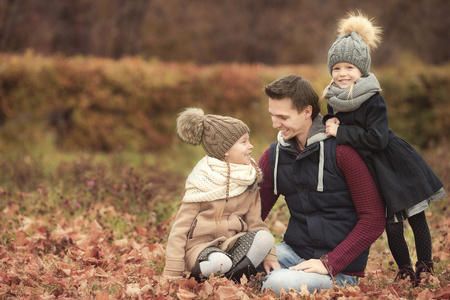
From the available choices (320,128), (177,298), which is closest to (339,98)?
(320,128)

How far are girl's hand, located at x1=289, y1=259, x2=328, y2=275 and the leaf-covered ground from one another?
133 millimetres

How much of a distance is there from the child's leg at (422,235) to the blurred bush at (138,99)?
6.44m

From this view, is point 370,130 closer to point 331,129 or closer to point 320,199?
point 331,129

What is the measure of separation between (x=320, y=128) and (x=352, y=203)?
53 centimetres

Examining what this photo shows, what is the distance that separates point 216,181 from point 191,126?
1.33ft

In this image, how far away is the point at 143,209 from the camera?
5324mm

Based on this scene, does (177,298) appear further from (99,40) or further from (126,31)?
(99,40)

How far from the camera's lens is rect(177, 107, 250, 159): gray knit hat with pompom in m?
3.28

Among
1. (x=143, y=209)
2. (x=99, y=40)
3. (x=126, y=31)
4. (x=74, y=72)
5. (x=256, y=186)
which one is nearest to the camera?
(x=256, y=186)

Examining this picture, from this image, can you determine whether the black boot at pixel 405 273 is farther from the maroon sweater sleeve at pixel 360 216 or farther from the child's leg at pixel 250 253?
the child's leg at pixel 250 253

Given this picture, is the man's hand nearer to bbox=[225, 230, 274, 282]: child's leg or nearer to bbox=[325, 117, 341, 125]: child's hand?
bbox=[225, 230, 274, 282]: child's leg

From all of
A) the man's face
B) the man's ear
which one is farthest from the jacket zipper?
the man's ear

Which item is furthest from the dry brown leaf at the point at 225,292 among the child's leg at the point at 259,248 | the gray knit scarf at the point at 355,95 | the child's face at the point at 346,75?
the child's face at the point at 346,75

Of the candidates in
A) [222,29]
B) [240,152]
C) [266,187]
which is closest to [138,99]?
[266,187]
